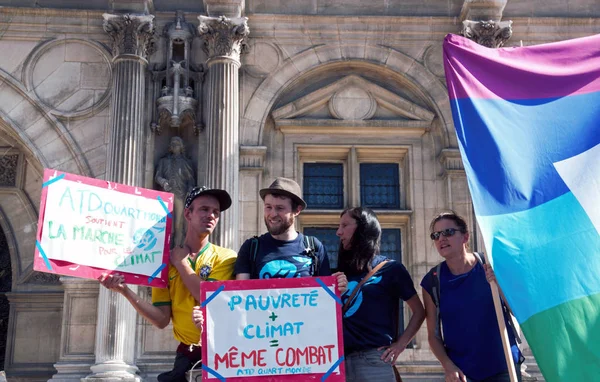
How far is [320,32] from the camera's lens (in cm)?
1284

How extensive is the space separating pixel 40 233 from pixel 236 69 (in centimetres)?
677

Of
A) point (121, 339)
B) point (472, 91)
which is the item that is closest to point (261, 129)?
point (121, 339)

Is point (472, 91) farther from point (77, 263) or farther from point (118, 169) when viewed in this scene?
point (118, 169)

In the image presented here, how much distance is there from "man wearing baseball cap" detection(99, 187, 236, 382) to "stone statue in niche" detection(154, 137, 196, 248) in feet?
18.1

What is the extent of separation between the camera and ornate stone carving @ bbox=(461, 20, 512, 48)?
12.4 metres

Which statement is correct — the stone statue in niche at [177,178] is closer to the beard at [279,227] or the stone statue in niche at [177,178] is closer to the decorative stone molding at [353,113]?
the decorative stone molding at [353,113]

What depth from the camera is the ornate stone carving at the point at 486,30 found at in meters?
12.4

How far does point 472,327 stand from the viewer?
596 cm

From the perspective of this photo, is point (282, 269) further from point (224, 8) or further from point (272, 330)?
point (224, 8)

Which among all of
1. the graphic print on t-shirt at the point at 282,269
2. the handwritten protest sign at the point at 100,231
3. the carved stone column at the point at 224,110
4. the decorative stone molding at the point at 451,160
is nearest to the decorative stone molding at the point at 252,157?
the carved stone column at the point at 224,110

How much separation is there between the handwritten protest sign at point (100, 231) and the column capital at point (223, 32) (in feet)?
20.4

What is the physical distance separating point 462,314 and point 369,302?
0.69 metres

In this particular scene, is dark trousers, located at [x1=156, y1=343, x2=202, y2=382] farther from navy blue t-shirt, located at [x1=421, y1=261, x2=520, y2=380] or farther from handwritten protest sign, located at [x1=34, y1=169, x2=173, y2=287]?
navy blue t-shirt, located at [x1=421, y1=261, x2=520, y2=380]

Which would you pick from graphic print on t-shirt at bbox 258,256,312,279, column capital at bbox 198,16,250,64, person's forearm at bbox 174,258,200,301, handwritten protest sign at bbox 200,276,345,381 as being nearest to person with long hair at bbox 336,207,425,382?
graphic print on t-shirt at bbox 258,256,312,279
